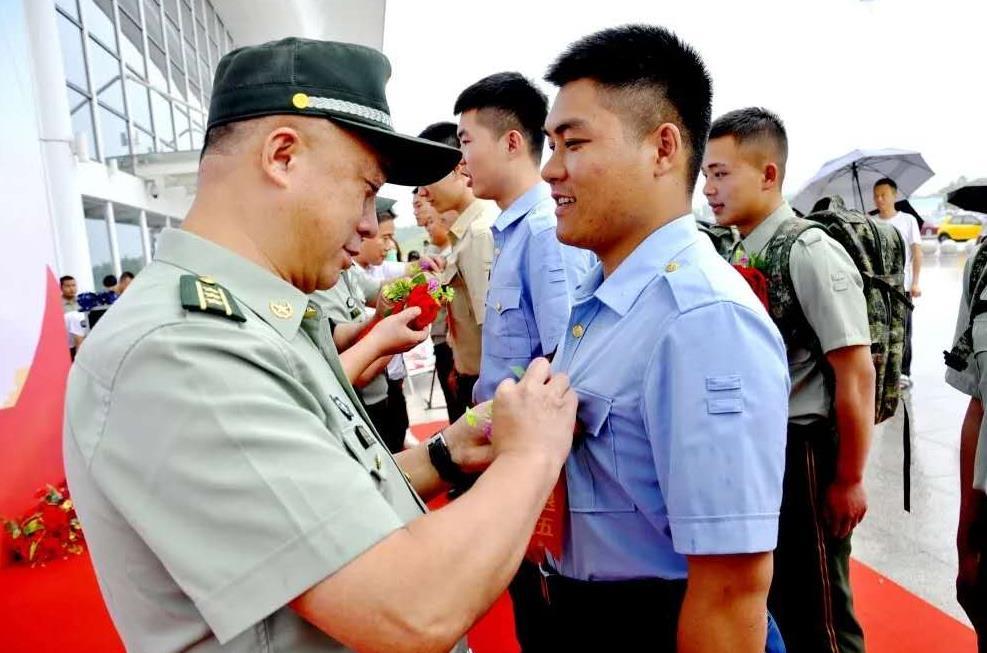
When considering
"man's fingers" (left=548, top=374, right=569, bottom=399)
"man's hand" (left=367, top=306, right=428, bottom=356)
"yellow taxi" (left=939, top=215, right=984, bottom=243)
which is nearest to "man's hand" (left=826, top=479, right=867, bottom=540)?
"man's fingers" (left=548, top=374, right=569, bottom=399)

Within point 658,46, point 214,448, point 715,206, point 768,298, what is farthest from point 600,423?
point 715,206

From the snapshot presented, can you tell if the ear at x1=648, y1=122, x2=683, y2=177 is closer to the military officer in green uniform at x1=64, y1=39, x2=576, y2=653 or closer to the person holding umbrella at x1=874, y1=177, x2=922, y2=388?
the military officer in green uniform at x1=64, y1=39, x2=576, y2=653

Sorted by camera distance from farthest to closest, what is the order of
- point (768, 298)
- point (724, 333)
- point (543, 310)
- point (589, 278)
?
point (543, 310) → point (768, 298) → point (589, 278) → point (724, 333)

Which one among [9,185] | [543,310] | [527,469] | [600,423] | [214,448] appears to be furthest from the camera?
[9,185]

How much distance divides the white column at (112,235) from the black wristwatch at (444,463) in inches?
450

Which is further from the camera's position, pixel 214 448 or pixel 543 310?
pixel 543 310

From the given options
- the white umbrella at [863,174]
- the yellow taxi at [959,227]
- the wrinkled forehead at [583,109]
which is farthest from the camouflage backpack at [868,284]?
the yellow taxi at [959,227]

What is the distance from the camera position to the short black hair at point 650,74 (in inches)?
Answer: 53.2

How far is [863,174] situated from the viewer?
22.3 ft

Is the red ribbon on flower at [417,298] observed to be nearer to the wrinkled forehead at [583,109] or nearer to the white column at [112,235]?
the wrinkled forehead at [583,109]

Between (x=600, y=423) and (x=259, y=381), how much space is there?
0.66 m

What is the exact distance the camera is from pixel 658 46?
137 centimetres

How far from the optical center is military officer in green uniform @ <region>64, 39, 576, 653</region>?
76 cm

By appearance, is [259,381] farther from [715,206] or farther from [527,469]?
[715,206]
